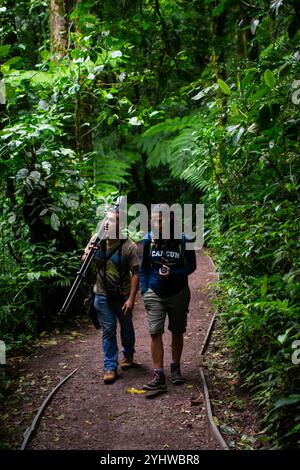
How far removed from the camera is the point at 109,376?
5602mm

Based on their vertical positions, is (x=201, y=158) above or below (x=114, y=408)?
above

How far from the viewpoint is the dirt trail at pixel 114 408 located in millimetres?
4324

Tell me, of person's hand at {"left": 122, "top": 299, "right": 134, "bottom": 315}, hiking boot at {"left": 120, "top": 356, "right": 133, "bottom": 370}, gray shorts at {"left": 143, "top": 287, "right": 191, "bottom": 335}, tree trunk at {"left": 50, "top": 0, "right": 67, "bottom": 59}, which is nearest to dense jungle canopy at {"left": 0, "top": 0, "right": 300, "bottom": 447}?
tree trunk at {"left": 50, "top": 0, "right": 67, "bottom": 59}

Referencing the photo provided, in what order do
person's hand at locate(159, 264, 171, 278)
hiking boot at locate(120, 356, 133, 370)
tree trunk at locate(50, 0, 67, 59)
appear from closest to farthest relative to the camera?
person's hand at locate(159, 264, 171, 278) < hiking boot at locate(120, 356, 133, 370) < tree trunk at locate(50, 0, 67, 59)

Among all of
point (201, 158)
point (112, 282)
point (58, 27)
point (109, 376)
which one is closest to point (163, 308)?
point (112, 282)

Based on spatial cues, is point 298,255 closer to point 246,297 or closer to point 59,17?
point 246,297

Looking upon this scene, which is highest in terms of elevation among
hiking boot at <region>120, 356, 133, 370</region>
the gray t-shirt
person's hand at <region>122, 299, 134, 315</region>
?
the gray t-shirt

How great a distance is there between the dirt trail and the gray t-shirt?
1.10 m

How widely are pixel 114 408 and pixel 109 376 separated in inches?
24.3

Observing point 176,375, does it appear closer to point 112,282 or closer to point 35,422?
point 112,282

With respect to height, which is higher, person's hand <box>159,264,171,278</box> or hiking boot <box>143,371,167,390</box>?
person's hand <box>159,264,171,278</box>

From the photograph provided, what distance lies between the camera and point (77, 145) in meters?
8.95

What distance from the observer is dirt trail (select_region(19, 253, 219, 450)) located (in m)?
4.32

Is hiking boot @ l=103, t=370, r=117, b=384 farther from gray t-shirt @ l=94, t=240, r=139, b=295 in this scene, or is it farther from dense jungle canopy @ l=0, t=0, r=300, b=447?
dense jungle canopy @ l=0, t=0, r=300, b=447
